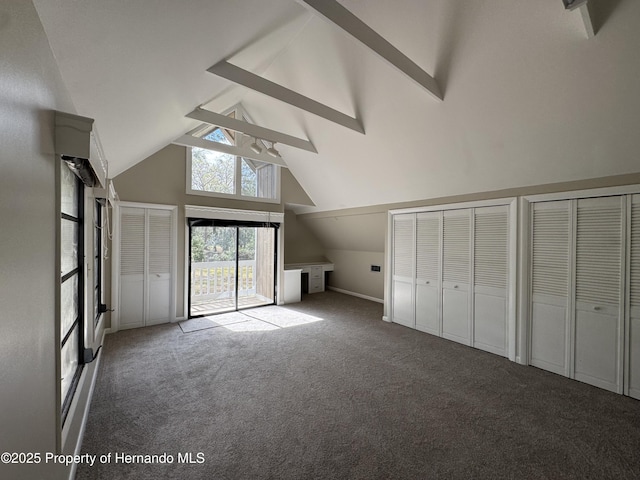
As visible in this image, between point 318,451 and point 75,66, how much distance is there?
9.34ft

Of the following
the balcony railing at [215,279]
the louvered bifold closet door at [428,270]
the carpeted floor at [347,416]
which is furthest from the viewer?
the balcony railing at [215,279]

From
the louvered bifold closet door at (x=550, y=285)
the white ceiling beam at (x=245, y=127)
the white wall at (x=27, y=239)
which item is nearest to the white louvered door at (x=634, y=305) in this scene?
the louvered bifold closet door at (x=550, y=285)

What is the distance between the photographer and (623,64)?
6.76ft

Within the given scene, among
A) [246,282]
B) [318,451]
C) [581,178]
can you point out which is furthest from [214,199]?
[581,178]

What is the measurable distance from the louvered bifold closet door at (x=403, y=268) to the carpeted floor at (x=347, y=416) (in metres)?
1.03

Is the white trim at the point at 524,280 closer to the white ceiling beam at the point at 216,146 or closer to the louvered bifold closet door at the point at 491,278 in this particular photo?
the louvered bifold closet door at the point at 491,278

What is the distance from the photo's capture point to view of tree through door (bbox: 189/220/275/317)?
568 centimetres

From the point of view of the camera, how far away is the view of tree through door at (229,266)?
5680mm

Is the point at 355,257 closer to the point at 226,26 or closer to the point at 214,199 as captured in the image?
the point at 214,199

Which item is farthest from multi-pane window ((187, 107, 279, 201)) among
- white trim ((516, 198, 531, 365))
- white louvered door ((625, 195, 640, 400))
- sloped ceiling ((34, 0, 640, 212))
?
white louvered door ((625, 195, 640, 400))

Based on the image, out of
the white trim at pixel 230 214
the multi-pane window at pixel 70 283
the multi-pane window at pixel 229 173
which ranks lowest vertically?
the multi-pane window at pixel 70 283

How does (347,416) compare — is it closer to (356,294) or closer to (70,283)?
(70,283)

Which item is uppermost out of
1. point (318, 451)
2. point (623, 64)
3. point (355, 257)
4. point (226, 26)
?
point (226, 26)

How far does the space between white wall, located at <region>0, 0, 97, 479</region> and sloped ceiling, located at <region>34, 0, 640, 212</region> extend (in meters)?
0.24
